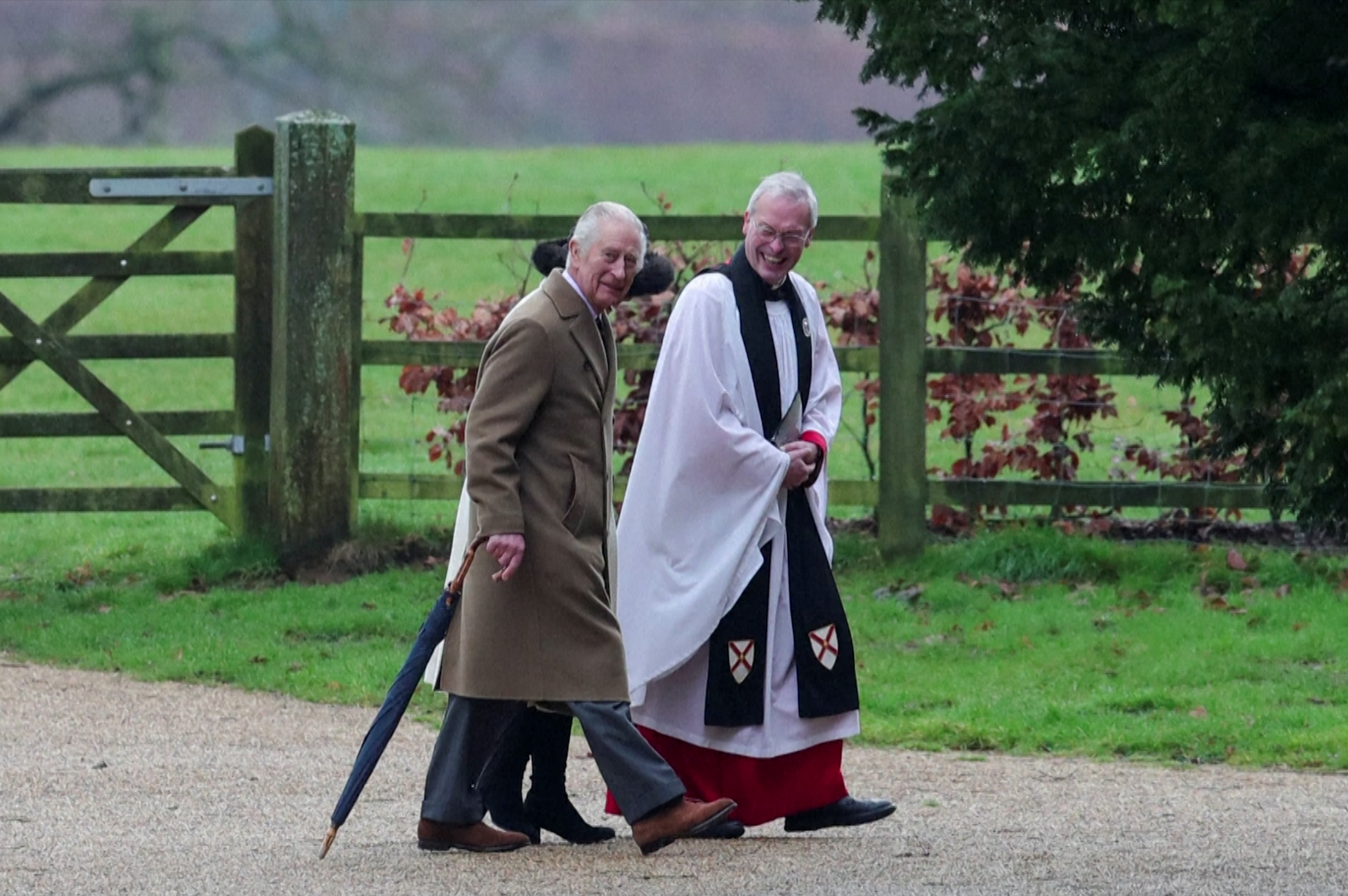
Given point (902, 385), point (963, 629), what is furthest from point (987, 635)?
point (902, 385)

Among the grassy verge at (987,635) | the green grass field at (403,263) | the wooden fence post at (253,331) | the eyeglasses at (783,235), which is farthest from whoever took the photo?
the green grass field at (403,263)

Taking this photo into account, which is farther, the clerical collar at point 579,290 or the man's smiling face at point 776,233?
the man's smiling face at point 776,233

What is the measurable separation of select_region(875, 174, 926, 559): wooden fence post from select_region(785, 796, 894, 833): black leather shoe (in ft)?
12.1

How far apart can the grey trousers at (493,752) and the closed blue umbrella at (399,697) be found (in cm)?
Answer: 17

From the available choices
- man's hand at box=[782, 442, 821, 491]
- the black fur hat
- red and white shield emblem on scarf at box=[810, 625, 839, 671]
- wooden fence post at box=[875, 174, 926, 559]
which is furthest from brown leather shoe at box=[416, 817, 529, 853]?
wooden fence post at box=[875, 174, 926, 559]

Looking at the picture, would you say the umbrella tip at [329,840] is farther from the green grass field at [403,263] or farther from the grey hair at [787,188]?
the green grass field at [403,263]

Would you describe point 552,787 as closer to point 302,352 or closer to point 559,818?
point 559,818

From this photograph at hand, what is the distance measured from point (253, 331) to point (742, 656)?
4.26 m

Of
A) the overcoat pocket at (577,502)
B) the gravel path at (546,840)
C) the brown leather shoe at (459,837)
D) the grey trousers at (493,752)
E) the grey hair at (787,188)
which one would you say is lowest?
the gravel path at (546,840)

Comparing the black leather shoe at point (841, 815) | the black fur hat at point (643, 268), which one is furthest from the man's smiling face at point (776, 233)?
the black leather shoe at point (841, 815)

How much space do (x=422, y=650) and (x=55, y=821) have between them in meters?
1.27

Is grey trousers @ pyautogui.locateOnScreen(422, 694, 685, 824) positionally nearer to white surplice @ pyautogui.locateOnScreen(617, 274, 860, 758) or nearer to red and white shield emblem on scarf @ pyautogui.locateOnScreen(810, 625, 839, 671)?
white surplice @ pyautogui.locateOnScreen(617, 274, 860, 758)

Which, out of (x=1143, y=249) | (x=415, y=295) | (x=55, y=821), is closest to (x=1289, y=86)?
(x=1143, y=249)

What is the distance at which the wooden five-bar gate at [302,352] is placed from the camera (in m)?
9.13
